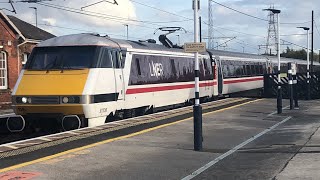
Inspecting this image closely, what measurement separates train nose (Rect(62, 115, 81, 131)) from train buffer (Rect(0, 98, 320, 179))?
60 centimetres

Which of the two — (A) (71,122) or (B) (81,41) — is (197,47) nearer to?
(A) (71,122)

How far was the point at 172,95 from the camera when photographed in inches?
792

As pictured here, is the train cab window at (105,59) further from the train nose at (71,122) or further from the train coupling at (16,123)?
the train coupling at (16,123)

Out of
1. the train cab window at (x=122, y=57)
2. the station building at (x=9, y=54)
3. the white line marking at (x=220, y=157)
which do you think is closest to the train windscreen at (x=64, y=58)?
the train cab window at (x=122, y=57)

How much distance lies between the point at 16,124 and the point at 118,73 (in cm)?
356

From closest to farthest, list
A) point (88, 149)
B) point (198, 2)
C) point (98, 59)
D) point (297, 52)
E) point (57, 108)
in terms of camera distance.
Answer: point (88, 149) → point (198, 2) → point (57, 108) → point (98, 59) → point (297, 52)

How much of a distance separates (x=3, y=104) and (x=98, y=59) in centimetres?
1862

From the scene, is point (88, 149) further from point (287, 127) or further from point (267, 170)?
point (287, 127)

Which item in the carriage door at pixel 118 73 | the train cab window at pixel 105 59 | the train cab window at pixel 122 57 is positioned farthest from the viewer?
the train cab window at pixel 122 57

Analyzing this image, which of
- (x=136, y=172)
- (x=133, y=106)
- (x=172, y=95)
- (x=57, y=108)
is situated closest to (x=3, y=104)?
(x=172, y=95)

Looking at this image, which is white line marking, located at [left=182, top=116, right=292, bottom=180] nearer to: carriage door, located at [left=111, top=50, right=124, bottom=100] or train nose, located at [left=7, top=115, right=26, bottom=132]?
carriage door, located at [left=111, top=50, right=124, bottom=100]

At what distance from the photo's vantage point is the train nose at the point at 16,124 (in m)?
13.5

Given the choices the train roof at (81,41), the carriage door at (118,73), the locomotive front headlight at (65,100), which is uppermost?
the train roof at (81,41)

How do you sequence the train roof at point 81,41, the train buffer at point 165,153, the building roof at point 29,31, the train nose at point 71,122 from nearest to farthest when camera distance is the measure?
the train buffer at point 165,153 → the train nose at point 71,122 → the train roof at point 81,41 → the building roof at point 29,31
